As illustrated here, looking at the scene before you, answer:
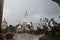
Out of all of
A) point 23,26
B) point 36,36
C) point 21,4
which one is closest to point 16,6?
point 21,4

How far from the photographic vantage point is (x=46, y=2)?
481cm

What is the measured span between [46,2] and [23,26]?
69 cm

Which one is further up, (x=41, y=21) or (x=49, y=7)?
(x=49, y=7)

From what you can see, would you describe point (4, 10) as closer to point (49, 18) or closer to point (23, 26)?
point (23, 26)

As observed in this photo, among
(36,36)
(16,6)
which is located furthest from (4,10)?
(36,36)

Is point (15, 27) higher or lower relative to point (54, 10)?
lower

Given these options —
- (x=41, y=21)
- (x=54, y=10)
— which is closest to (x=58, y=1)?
(x=54, y=10)

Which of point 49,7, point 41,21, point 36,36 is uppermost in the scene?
point 49,7

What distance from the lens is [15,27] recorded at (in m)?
4.74

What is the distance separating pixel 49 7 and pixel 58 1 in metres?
0.22

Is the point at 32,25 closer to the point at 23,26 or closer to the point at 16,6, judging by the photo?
the point at 23,26

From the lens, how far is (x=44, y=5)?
15.8 feet

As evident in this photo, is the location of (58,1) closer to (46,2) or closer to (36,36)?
(46,2)

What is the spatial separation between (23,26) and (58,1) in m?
0.88
